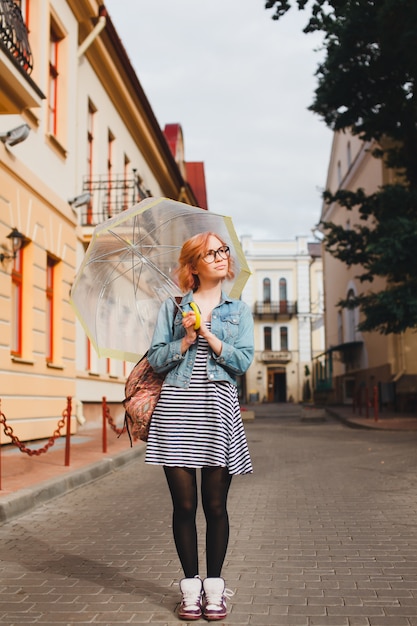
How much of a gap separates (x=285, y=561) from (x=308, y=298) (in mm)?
57925

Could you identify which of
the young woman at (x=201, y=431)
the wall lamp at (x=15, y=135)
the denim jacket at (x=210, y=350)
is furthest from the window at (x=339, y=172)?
the young woman at (x=201, y=431)

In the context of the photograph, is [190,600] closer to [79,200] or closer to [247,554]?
[247,554]

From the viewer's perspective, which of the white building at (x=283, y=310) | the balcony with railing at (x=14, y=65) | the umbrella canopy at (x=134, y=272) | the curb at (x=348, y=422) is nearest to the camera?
the umbrella canopy at (x=134, y=272)

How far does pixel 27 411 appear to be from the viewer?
39.8 ft

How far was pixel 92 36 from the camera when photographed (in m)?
16.2

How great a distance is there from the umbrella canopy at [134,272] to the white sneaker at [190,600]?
1.27 meters

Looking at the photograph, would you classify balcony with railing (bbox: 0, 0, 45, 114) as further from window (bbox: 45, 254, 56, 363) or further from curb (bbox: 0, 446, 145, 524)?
curb (bbox: 0, 446, 145, 524)

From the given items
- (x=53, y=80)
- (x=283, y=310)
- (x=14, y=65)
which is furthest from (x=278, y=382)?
(x=14, y=65)

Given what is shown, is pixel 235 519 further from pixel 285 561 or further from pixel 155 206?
pixel 155 206

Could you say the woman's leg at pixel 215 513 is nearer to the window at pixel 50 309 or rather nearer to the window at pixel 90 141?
the window at pixel 50 309


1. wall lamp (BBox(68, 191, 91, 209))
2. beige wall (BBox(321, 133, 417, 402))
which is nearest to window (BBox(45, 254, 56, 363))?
wall lamp (BBox(68, 191, 91, 209))

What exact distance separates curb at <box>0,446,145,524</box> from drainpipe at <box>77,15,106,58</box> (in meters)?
9.09

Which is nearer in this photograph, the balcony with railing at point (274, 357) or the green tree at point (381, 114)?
the green tree at point (381, 114)

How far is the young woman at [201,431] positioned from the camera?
11.8 feet
